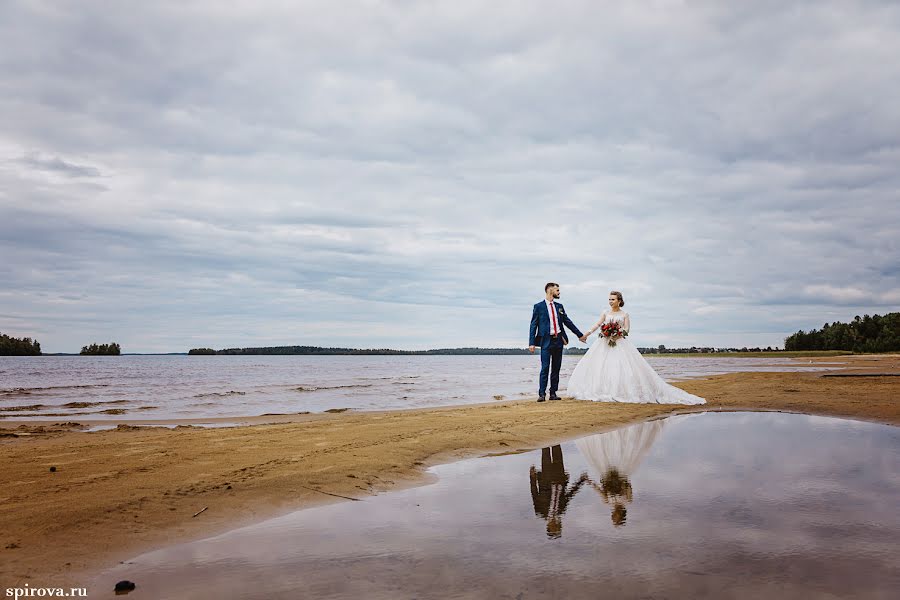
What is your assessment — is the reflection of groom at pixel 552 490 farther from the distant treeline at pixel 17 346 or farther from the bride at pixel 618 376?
the distant treeline at pixel 17 346

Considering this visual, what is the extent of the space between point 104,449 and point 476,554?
7023 mm

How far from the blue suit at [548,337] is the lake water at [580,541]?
9008 millimetres

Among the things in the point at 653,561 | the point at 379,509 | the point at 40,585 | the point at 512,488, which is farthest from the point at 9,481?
the point at 653,561

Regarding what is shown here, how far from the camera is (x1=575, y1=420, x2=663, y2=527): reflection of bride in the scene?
15.7ft

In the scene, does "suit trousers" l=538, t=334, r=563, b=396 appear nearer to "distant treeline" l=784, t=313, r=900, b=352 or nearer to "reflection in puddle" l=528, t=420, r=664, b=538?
"reflection in puddle" l=528, t=420, r=664, b=538

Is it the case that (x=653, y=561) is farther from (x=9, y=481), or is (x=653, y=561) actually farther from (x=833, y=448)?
(x=9, y=481)

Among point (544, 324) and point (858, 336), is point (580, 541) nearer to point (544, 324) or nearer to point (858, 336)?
point (544, 324)

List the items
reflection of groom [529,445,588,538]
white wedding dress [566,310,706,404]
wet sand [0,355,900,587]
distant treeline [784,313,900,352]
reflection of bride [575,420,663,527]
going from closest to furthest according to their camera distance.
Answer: wet sand [0,355,900,587], reflection of groom [529,445,588,538], reflection of bride [575,420,663,527], white wedding dress [566,310,706,404], distant treeline [784,313,900,352]

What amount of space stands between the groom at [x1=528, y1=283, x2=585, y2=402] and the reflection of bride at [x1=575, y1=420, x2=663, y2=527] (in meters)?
5.14

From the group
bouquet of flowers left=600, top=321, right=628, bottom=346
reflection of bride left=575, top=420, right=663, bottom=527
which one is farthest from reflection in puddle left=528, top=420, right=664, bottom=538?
bouquet of flowers left=600, top=321, right=628, bottom=346

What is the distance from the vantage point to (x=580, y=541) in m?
3.64

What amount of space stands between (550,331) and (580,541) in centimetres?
1172

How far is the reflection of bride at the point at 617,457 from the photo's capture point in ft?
15.7

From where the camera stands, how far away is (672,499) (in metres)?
4.65
